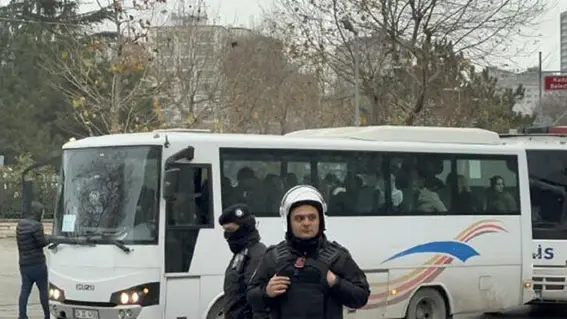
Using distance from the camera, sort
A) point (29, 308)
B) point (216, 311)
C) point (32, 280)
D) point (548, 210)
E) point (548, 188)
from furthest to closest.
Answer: point (29, 308), point (548, 188), point (548, 210), point (32, 280), point (216, 311)

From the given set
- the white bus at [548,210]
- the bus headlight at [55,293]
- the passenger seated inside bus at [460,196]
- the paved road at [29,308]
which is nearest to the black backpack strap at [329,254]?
the bus headlight at [55,293]

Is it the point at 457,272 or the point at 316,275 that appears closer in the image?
the point at 316,275

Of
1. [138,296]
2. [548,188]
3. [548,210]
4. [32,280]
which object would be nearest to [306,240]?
[138,296]

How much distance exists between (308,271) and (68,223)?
713 cm

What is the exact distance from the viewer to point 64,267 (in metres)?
10.7

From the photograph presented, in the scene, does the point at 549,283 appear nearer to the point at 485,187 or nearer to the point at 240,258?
the point at 485,187

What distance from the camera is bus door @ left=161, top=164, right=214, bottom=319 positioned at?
1038 centimetres

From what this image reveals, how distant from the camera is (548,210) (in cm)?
1447

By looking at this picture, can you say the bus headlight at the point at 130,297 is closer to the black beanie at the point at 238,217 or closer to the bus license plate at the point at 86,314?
the bus license plate at the point at 86,314

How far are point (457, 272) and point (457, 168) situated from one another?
151cm

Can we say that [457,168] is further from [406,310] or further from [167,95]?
[167,95]

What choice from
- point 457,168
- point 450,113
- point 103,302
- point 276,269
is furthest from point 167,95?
point 276,269

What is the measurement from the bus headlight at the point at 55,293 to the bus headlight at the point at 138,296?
77 centimetres

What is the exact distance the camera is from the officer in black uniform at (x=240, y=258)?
5984 millimetres
